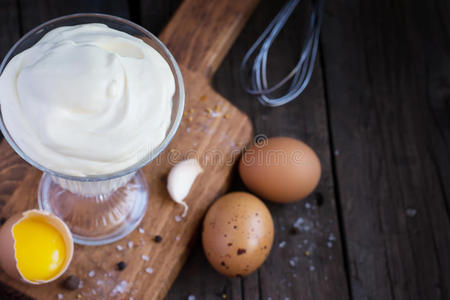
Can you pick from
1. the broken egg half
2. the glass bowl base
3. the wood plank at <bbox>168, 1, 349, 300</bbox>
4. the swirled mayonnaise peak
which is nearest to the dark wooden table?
the wood plank at <bbox>168, 1, 349, 300</bbox>

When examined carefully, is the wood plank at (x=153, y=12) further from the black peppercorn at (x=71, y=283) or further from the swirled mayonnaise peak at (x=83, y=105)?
the black peppercorn at (x=71, y=283)

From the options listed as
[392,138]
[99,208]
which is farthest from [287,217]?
[99,208]

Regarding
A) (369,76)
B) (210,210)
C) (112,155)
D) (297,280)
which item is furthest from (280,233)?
(112,155)

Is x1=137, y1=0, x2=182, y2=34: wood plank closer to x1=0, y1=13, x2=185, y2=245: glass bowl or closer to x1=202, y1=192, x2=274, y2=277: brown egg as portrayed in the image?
x1=0, y1=13, x2=185, y2=245: glass bowl

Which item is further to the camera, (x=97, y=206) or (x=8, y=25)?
(x=8, y=25)

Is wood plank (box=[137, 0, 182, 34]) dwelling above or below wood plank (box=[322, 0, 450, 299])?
above

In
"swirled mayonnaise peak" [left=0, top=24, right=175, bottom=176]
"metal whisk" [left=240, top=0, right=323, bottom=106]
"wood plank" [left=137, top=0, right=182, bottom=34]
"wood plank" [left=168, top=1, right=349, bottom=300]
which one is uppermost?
"swirled mayonnaise peak" [left=0, top=24, right=175, bottom=176]

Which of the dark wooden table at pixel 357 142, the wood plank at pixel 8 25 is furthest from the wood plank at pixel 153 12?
the wood plank at pixel 8 25

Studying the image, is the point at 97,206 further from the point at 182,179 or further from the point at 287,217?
the point at 287,217
